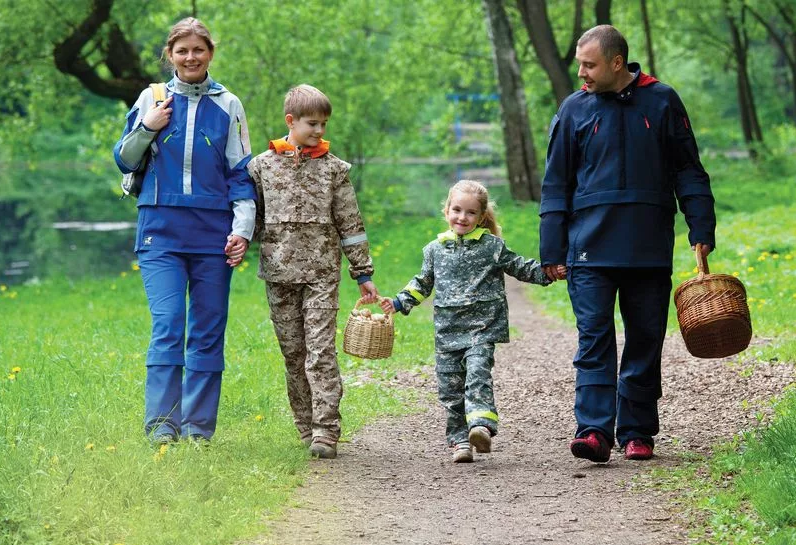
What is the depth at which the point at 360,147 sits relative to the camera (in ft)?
86.1

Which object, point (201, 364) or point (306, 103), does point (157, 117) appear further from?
point (201, 364)

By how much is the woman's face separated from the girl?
4.99 feet

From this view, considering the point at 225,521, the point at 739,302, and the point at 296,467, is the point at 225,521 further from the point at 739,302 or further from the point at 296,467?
the point at 739,302

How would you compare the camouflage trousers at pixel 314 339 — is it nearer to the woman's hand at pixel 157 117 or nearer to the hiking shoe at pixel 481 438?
the hiking shoe at pixel 481 438

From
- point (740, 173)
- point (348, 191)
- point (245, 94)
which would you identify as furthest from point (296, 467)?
point (740, 173)

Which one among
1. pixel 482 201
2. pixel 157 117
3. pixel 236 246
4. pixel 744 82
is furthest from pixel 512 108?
pixel 157 117

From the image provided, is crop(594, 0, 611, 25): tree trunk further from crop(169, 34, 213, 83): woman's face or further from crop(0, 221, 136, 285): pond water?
crop(169, 34, 213, 83): woman's face

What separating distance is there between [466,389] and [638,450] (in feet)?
3.13

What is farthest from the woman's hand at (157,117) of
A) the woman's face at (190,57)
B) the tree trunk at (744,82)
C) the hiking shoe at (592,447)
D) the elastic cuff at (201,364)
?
the tree trunk at (744,82)

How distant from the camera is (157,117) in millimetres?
6023

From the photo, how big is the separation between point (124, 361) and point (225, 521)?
438 cm

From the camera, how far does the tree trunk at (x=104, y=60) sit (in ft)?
64.6

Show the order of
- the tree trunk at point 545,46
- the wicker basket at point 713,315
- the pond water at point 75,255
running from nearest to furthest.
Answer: the wicker basket at point 713,315 → the pond water at point 75,255 → the tree trunk at point 545,46

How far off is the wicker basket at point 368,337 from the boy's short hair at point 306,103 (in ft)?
3.44
